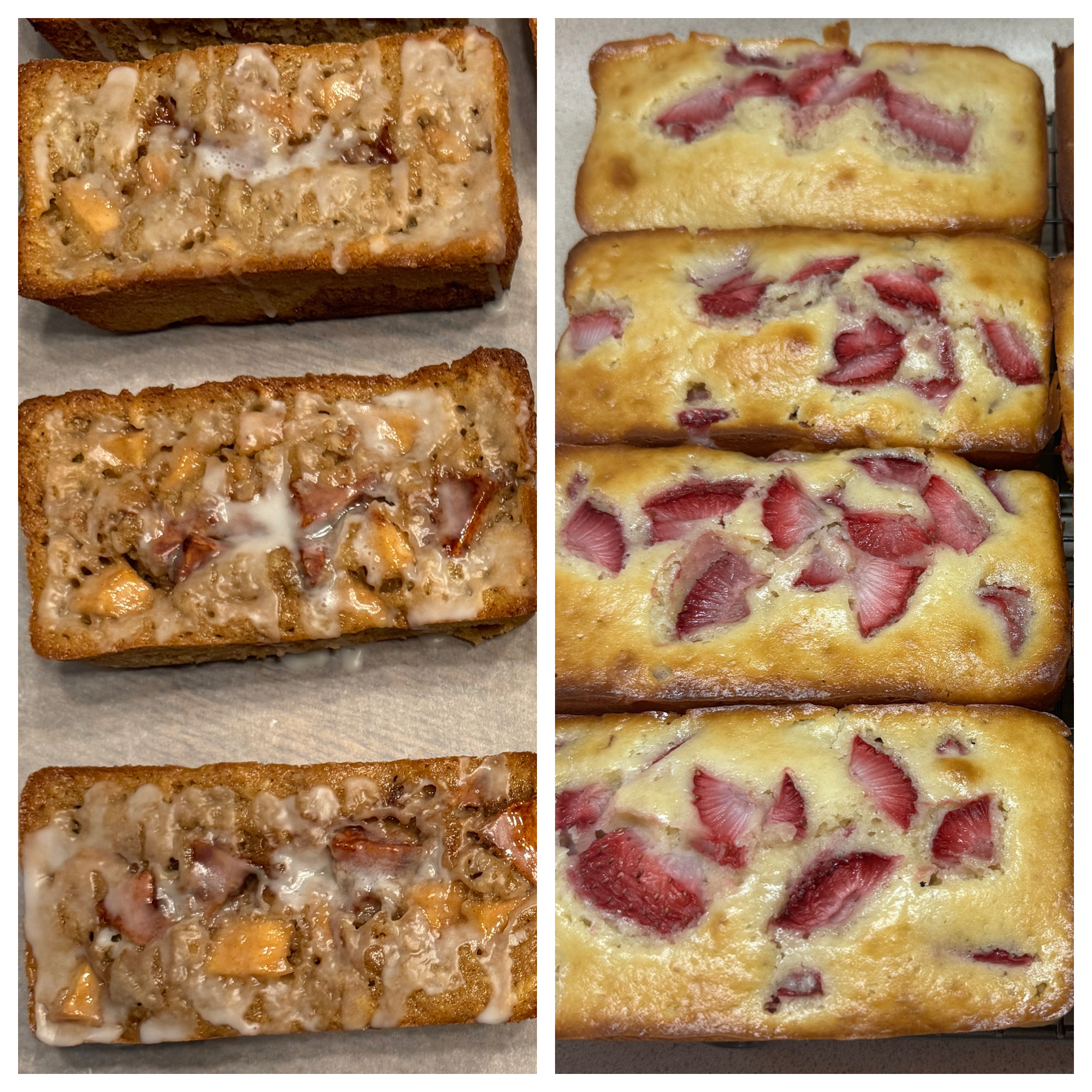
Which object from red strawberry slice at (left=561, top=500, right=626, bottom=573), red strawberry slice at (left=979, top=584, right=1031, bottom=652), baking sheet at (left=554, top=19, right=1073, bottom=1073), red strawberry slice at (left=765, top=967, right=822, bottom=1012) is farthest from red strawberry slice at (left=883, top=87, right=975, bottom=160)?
red strawberry slice at (left=765, top=967, right=822, bottom=1012)

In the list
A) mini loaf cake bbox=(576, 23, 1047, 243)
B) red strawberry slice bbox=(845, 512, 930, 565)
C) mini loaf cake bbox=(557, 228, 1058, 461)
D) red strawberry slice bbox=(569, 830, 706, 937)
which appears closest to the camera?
red strawberry slice bbox=(569, 830, 706, 937)

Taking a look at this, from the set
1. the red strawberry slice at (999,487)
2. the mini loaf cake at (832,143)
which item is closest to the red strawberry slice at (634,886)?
the red strawberry slice at (999,487)

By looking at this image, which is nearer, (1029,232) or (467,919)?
(467,919)

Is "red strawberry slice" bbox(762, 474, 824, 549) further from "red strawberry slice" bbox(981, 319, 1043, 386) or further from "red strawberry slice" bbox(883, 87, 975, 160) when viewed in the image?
"red strawberry slice" bbox(883, 87, 975, 160)

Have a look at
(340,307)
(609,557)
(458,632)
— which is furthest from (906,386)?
(340,307)

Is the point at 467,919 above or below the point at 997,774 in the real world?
below

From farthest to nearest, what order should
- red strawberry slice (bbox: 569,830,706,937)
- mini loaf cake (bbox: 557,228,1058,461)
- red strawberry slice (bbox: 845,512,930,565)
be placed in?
mini loaf cake (bbox: 557,228,1058,461), red strawberry slice (bbox: 845,512,930,565), red strawberry slice (bbox: 569,830,706,937)

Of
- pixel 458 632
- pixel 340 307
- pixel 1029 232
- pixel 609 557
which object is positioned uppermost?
pixel 1029 232

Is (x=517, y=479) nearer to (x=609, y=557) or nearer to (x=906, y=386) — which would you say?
(x=609, y=557)
